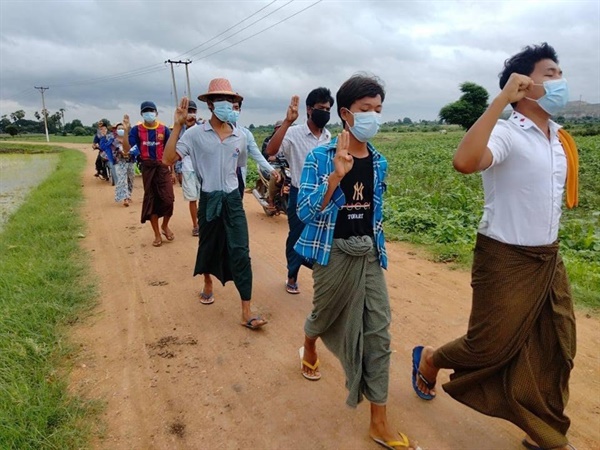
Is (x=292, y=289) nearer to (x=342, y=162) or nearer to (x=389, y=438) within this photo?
(x=389, y=438)

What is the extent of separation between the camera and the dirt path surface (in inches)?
101

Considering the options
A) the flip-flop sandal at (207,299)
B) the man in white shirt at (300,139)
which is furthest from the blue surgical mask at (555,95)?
the flip-flop sandal at (207,299)

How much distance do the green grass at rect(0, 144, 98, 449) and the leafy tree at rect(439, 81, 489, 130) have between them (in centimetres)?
4544

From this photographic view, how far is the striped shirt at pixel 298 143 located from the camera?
4102 mm

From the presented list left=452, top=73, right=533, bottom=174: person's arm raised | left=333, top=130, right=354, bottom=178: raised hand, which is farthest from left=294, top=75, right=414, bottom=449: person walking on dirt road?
left=452, top=73, right=533, bottom=174: person's arm raised

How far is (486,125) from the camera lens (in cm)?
185

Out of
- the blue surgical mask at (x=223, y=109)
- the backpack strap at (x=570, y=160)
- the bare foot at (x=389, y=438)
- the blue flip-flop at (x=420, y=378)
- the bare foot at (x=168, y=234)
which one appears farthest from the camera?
the bare foot at (x=168, y=234)

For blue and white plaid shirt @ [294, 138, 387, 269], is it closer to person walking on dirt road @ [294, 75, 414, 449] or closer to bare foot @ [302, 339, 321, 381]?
person walking on dirt road @ [294, 75, 414, 449]

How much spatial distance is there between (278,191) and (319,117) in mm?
3785

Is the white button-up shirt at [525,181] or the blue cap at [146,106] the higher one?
the blue cap at [146,106]

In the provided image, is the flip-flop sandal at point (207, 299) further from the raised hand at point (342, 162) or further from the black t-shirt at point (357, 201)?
the raised hand at point (342, 162)

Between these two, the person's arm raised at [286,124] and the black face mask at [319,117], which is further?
the black face mask at [319,117]

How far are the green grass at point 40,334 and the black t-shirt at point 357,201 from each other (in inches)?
77.3

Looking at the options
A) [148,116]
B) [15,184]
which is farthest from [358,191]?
[15,184]
